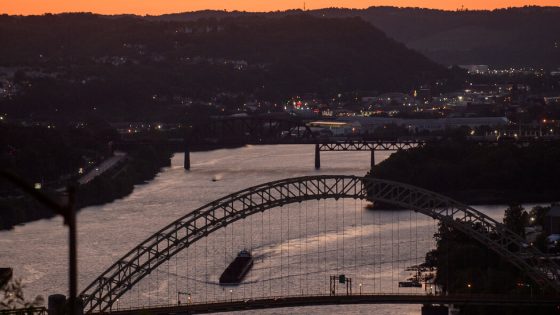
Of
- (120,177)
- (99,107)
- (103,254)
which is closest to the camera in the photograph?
(103,254)

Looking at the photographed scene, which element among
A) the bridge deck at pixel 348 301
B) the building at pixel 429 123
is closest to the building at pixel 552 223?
the bridge deck at pixel 348 301

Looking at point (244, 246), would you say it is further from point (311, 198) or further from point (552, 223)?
point (311, 198)

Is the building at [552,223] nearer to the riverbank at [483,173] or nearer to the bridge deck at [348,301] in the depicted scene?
the bridge deck at [348,301]

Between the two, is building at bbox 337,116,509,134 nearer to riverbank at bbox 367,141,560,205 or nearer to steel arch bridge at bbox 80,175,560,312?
riverbank at bbox 367,141,560,205

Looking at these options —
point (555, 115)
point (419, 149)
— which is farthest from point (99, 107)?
point (419, 149)

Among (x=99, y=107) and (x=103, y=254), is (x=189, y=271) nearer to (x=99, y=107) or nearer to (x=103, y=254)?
(x=103, y=254)

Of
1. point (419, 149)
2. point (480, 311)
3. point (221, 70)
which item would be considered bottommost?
point (480, 311)

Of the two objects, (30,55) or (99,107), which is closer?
(99,107)
